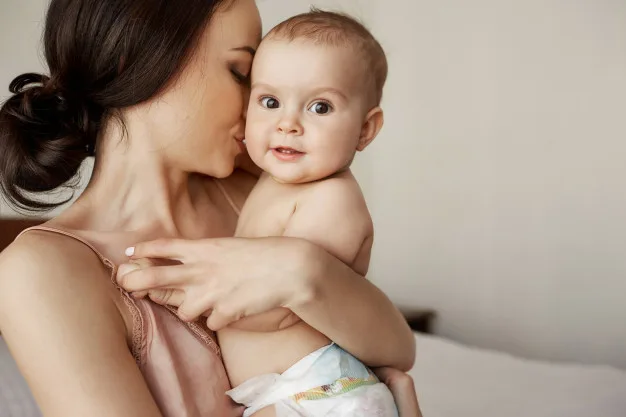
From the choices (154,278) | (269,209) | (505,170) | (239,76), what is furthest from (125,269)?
(505,170)

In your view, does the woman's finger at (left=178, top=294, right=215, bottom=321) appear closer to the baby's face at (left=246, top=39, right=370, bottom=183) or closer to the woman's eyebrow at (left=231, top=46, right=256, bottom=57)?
the baby's face at (left=246, top=39, right=370, bottom=183)

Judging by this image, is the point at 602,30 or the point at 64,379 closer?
the point at 64,379

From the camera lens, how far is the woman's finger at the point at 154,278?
2.63 ft

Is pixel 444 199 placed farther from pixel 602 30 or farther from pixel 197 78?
pixel 197 78

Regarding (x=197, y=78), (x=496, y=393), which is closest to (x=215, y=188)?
(x=197, y=78)

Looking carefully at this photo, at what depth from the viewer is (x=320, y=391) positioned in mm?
850

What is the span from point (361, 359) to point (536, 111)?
1765 mm

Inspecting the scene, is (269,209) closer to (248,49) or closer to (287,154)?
(287,154)

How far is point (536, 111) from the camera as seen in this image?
2.48 metres

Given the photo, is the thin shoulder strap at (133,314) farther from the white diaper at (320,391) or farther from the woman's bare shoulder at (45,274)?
the white diaper at (320,391)

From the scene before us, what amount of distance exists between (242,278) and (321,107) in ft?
0.76

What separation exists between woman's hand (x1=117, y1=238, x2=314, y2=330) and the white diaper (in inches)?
3.9

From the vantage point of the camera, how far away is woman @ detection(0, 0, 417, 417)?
2.53ft

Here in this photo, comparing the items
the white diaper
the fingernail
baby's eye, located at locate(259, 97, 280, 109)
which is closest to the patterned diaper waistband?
the white diaper
